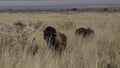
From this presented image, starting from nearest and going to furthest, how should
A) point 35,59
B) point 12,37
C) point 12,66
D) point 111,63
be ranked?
point 12,66 < point 35,59 < point 111,63 < point 12,37

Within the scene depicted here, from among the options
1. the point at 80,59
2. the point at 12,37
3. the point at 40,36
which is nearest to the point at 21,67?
the point at 80,59

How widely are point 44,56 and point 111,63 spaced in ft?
4.61

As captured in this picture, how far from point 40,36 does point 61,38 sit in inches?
111

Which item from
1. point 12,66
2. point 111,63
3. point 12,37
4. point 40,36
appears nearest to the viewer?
point 12,66

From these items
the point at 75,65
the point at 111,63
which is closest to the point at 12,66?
the point at 75,65

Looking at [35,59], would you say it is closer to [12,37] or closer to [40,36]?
[12,37]

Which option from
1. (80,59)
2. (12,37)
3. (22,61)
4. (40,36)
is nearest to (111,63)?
(80,59)

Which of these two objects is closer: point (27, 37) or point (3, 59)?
point (3, 59)

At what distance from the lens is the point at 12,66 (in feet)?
25.8

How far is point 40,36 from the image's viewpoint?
546 inches

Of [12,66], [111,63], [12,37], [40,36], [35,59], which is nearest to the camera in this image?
[12,66]

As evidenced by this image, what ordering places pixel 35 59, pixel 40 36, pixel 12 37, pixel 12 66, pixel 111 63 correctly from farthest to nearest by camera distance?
pixel 40 36 → pixel 12 37 → pixel 111 63 → pixel 35 59 → pixel 12 66

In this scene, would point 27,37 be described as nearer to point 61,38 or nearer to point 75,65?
point 61,38

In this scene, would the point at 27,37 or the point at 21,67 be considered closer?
the point at 21,67
